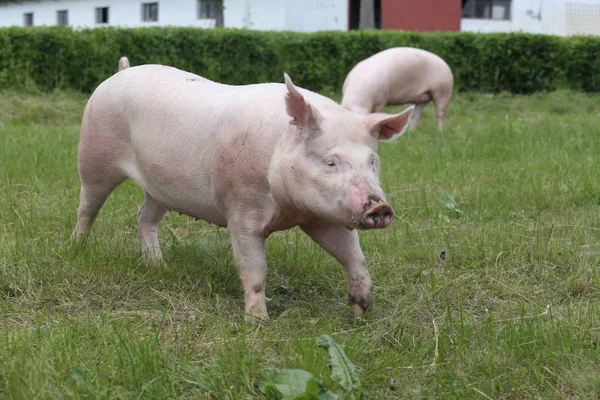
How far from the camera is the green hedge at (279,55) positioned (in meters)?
14.6

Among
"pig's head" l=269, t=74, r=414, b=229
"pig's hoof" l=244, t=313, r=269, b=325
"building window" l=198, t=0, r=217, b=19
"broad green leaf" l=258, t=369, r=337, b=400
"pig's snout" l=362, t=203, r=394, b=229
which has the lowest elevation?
"pig's hoof" l=244, t=313, r=269, b=325

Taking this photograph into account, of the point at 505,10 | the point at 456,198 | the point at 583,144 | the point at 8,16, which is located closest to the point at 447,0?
the point at 505,10

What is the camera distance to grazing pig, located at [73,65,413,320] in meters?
3.24

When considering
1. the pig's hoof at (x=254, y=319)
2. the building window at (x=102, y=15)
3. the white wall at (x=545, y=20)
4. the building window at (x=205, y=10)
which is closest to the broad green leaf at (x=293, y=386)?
the pig's hoof at (x=254, y=319)

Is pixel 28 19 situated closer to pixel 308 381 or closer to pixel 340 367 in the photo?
pixel 340 367

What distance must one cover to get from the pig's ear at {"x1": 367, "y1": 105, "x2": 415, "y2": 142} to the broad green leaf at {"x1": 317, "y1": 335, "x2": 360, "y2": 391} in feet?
2.98

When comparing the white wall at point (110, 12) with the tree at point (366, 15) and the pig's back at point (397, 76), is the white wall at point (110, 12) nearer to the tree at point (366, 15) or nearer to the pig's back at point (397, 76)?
the tree at point (366, 15)

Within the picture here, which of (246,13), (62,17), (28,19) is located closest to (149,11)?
(62,17)

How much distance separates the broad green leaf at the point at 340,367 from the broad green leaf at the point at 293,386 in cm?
8

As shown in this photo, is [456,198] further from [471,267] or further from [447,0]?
[447,0]

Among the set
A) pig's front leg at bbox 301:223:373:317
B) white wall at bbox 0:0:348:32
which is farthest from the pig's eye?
white wall at bbox 0:0:348:32

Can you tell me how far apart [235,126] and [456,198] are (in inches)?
112

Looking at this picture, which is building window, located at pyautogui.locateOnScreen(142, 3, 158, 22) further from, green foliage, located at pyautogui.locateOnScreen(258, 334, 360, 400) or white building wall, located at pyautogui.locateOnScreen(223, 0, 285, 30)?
green foliage, located at pyautogui.locateOnScreen(258, 334, 360, 400)

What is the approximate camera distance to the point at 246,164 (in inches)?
139
